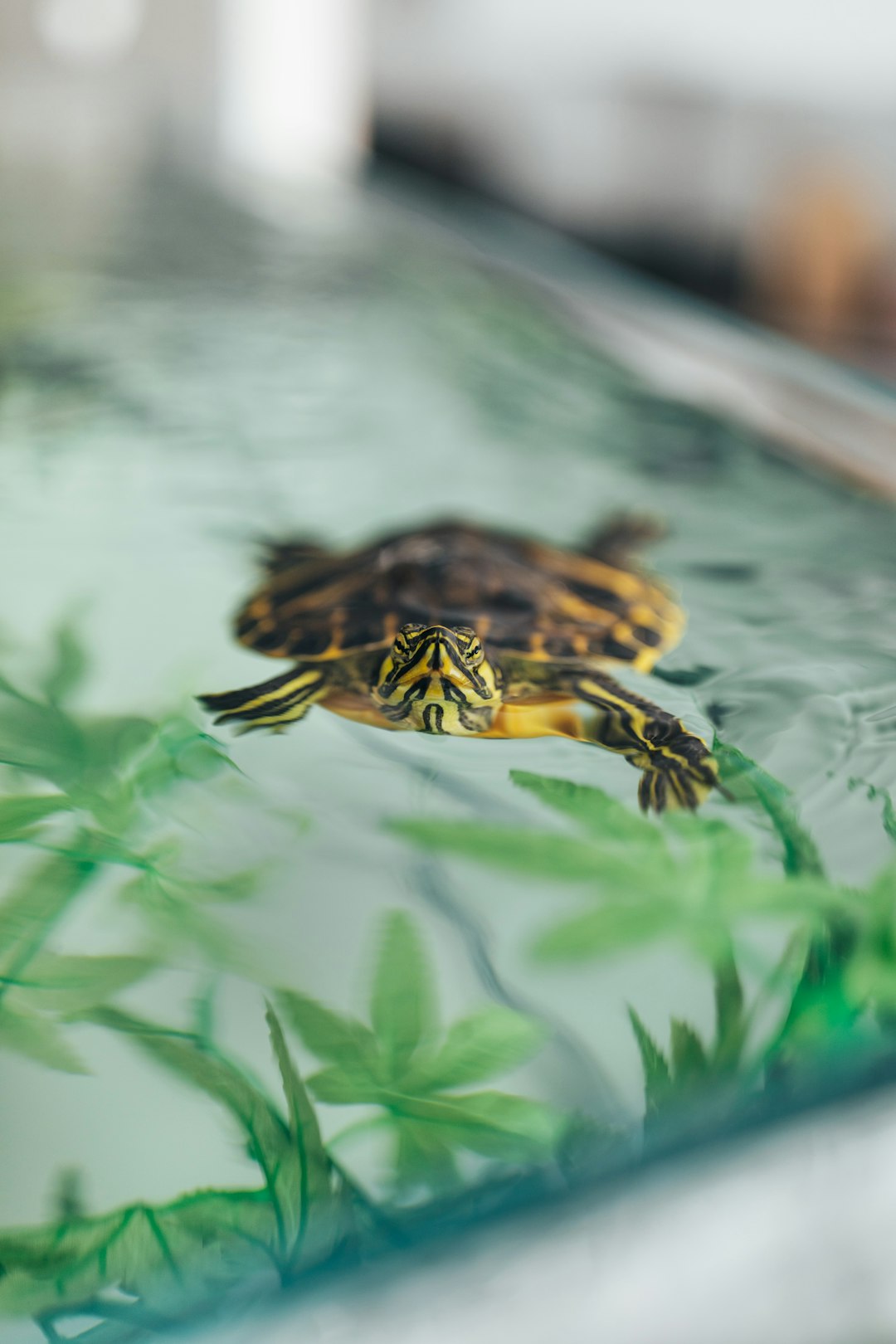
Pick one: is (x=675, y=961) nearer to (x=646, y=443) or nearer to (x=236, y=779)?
(x=236, y=779)

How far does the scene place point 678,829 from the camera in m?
0.79

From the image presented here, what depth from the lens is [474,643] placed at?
2.82 feet

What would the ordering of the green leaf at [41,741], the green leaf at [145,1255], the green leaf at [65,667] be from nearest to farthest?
the green leaf at [145,1255] < the green leaf at [41,741] < the green leaf at [65,667]

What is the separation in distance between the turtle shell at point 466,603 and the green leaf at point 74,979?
0.41 metres

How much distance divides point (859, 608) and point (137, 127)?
5812mm

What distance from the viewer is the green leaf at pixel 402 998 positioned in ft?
1.96

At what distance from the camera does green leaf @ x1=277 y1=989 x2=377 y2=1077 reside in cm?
59

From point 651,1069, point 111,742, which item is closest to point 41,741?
point 111,742

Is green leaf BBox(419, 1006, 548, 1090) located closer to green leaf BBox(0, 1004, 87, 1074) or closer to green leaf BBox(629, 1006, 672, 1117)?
green leaf BBox(629, 1006, 672, 1117)

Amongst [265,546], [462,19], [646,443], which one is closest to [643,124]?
[462,19]

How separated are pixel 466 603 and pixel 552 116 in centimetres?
450

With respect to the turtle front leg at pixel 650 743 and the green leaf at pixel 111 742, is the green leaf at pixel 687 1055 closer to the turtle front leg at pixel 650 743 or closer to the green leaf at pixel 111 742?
the turtle front leg at pixel 650 743

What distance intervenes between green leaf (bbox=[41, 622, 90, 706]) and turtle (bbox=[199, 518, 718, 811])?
0.12 m

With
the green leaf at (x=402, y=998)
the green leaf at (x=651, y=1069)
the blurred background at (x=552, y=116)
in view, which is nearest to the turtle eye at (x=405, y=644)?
the green leaf at (x=402, y=998)
